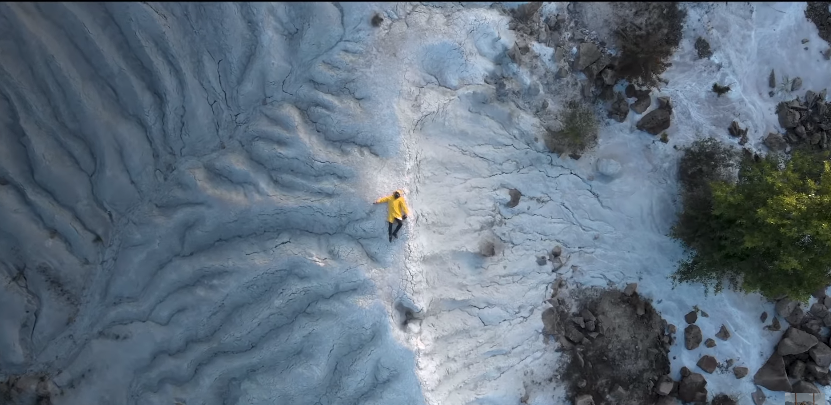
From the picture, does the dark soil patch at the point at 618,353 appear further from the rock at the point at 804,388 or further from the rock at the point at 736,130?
the rock at the point at 736,130

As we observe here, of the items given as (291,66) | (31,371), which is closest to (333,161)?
(291,66)

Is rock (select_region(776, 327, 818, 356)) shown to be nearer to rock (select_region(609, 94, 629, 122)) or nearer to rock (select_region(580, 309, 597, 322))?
rock (select_region(580, 309, 597, 322))

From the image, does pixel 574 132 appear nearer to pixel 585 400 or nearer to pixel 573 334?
pixel 573 334

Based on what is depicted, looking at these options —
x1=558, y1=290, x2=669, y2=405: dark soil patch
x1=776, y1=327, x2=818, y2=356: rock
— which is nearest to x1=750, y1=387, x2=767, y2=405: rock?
x1=776, y1=327, x2=818, y2=356: rock

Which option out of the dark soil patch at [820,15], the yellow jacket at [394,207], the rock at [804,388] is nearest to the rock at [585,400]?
the rock at [804,388]

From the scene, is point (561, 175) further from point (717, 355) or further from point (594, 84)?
point (717, 355)

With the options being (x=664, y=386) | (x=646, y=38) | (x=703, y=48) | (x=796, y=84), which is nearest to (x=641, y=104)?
(x=646, y=38)
